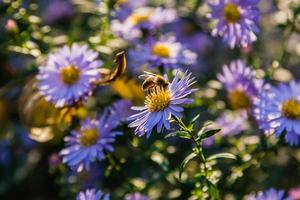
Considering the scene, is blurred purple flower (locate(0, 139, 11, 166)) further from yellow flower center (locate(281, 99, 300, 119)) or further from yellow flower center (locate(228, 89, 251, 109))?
yellow flower center (locate(281, 99, 300, 119))

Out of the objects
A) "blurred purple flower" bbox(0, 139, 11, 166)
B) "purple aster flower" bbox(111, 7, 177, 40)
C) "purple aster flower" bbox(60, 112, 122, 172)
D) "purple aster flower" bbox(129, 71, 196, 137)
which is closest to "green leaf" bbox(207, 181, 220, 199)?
"purple aster flower" bbox(129, 71, 196, 137)

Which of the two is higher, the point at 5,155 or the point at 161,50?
the point at 161,50

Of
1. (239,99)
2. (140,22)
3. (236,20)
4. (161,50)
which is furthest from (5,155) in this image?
(236,20)

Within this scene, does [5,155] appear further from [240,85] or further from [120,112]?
[240,85]

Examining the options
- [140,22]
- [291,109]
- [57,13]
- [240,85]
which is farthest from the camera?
[57,13]

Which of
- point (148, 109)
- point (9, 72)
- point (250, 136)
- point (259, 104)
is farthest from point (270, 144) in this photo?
point (9, 72)

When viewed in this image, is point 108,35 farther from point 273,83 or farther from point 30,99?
point 273,83

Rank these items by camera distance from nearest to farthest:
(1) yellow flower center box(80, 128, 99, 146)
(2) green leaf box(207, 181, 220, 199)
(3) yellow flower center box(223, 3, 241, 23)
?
(2) green leaf box(207, 181, 220, 199), (1) yellow flower center box(80, 128, 99, 146), (3) yellow flower center box(223, 3, 241, 23)

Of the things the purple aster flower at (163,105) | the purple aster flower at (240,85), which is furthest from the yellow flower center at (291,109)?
the purple aster flower at (163,105)
